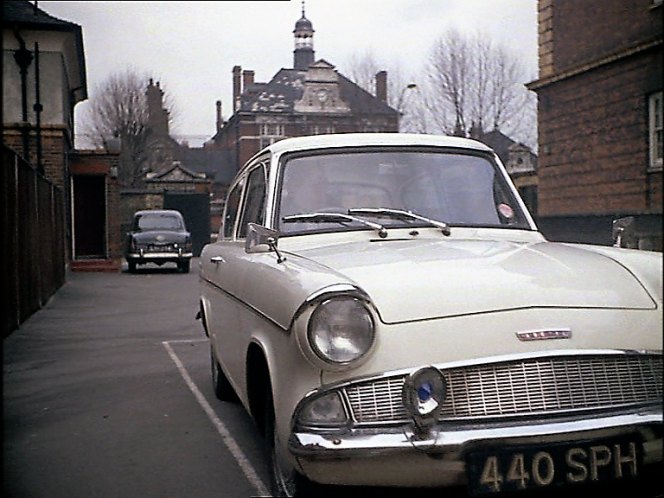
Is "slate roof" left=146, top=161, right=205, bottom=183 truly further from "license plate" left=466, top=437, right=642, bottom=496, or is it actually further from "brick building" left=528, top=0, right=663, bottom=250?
"license plate" left=466, top=437, right=642, bottom=496

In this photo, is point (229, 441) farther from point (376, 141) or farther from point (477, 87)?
point (477, 87)

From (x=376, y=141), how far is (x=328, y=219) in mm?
526

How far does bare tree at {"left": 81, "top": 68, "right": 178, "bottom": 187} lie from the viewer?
2.80 metres

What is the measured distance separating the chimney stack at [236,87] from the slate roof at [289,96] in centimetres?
3

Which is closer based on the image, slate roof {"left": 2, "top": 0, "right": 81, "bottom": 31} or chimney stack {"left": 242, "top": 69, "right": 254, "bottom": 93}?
slate roof {"left": 2, "top": 0, "right": 81, "bottom": 31}

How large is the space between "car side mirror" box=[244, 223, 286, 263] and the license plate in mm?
1154

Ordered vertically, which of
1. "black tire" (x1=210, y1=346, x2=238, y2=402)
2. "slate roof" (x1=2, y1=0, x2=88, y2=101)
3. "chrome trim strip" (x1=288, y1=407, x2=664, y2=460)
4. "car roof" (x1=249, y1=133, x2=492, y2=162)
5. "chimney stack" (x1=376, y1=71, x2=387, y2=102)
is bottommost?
"black tire" (x1=210, y1=346, x2=238, y2=402)

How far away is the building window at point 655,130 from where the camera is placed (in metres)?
1.93

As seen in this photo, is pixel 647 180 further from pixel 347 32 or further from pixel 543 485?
pixel 347 32

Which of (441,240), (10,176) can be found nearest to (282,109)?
(441,240)

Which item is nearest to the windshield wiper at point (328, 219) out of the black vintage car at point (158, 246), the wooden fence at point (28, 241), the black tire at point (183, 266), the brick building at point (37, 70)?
the brick building at point (37, 70)

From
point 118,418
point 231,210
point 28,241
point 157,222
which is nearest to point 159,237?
point 157,222

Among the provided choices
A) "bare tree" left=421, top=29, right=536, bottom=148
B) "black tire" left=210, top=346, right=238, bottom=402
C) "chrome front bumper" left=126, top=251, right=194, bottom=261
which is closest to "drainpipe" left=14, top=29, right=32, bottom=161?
"bare tree" left=421, top=29, right=536, bottom=148

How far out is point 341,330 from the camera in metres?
2.37
